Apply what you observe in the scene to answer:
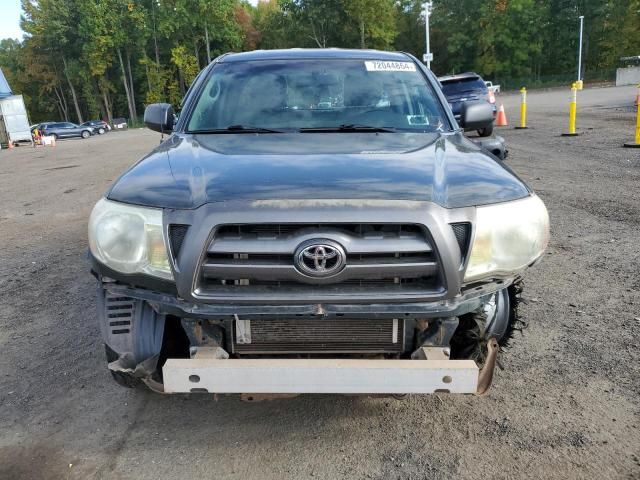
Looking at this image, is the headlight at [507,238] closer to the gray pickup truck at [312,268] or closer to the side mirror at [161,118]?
the gray pickup truck at [312,268]

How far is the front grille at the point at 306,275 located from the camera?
2.18 m

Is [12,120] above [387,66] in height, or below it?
below

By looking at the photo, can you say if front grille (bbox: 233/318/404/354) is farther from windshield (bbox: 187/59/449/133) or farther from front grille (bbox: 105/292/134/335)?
windshield (bbox: 187/59/449/133)

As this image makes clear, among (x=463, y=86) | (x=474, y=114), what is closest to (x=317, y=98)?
(x=474, y=114)

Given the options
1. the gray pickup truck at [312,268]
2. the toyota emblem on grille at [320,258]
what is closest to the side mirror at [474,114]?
the gray pickup truck at [312,268]

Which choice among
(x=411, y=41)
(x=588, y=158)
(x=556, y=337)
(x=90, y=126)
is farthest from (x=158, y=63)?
(x=556, y=337)

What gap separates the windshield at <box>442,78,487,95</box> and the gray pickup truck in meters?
14.4

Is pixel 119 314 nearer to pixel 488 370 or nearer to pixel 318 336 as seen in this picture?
pixel 318 336

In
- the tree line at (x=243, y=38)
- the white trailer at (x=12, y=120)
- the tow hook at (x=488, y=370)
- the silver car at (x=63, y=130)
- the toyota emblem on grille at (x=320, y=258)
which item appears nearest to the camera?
the toyota emblem on grille at (x=320, y=258)

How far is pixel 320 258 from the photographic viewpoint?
85.0 inches

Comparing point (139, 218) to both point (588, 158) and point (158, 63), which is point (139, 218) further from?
point (158, 63)

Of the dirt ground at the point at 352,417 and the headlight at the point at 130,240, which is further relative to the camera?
the dirt ground at the point at 352,417

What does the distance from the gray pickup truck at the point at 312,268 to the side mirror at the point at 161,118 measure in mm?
1341

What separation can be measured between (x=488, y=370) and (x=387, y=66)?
2373 mm
